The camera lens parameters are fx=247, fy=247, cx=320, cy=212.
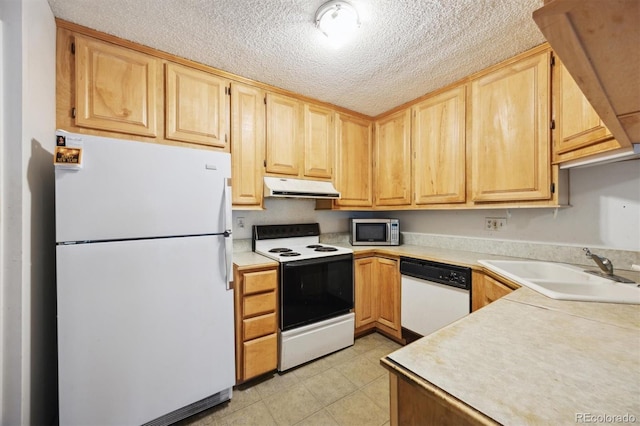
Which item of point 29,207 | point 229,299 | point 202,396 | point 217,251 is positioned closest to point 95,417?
point 202,396

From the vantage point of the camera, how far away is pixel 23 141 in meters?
1.06

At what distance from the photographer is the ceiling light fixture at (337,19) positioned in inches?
51.3

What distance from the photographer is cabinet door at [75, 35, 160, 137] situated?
58.7 inches

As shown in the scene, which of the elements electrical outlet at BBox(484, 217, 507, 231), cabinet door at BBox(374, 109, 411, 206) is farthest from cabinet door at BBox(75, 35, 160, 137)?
electrical outlet at BBox(484, 217, 507, 231)

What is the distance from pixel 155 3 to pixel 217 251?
1.41 m

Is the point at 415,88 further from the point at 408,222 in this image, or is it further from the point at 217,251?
the point at 217,251

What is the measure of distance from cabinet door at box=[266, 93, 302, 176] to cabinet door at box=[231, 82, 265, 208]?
0.08m

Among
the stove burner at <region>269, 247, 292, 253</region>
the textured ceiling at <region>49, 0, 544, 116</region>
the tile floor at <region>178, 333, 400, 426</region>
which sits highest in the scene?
the textured ceiling at <region>49, 0, 544, 116</region>

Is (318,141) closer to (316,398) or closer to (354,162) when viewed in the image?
(354,162)

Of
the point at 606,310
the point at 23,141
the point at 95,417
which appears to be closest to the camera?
the point at 606,310

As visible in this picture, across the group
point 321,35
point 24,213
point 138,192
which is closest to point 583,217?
point 321,35

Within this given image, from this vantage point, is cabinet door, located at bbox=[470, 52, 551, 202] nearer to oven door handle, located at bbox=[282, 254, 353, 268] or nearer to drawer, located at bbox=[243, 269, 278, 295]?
oven door handle, located at bbox=[282, 254, 353, 268]

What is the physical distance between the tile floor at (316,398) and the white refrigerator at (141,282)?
127mm

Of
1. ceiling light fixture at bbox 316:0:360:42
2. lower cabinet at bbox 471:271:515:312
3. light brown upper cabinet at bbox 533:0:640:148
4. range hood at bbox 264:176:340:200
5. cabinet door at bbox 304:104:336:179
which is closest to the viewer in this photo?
light brown upper cabinet at bbox 533:0:640:148
